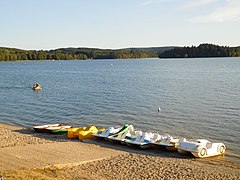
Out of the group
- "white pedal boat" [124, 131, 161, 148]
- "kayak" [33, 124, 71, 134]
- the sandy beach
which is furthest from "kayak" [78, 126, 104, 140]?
"white pedal boat" [124, 131, 161, 148]

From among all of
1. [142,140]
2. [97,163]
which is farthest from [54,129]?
[97,163]

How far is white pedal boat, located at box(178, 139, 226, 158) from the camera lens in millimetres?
18594

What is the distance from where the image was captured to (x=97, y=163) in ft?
55.5

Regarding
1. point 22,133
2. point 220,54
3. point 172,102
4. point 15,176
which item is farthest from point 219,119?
point 220,54

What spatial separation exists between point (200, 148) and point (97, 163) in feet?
18.2

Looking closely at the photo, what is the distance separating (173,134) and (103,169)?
32.5ft

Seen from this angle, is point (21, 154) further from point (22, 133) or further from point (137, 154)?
point (22, 133)

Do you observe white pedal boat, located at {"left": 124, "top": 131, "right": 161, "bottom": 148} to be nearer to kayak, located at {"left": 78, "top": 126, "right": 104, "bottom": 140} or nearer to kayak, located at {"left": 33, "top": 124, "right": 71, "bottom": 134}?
kayak, located at {"left": 78, "top": 126, "right": 104, "bottom": 140}

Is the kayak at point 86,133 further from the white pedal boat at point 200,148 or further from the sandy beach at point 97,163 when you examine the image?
the white pedal boat at point 200,148

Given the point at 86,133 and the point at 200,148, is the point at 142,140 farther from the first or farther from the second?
the point at 86,133

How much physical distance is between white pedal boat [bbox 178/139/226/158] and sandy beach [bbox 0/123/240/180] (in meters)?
0.32

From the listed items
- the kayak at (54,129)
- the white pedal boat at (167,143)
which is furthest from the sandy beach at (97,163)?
the kayak at (54,129)

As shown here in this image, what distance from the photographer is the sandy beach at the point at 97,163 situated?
591 inches

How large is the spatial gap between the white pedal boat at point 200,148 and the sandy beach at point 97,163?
12.5 inches
